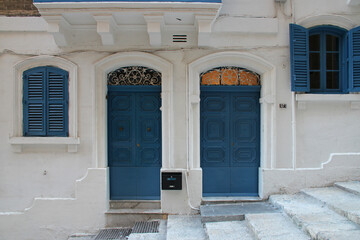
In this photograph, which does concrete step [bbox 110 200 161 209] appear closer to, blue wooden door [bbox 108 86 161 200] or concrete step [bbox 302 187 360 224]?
blue wooden door [bbox 108 86 161 200]

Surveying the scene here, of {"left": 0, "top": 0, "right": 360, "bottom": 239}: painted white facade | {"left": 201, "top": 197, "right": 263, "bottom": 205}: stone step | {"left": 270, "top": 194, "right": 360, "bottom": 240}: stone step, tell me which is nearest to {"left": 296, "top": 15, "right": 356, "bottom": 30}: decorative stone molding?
{"left": 0, "top": 0, "right": 360, "bottom": 239}: painted white facade

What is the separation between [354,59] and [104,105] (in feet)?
15.6

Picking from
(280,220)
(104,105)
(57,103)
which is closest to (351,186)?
(280,220)

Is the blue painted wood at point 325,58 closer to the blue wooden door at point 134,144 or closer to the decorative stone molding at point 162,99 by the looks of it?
the decorative stone molding at point 162,99

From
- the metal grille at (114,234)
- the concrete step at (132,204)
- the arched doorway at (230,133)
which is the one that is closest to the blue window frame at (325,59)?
the arched doorway at (230,133)

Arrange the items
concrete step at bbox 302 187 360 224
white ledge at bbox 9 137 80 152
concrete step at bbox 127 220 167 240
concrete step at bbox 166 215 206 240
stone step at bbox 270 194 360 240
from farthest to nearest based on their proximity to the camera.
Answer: white ledge at bbox 9 137 80 152 → concrete step at bbox 127 220 167 240 → concrete step at bbox 166 215 206 240 → concrete step at bbox 302 187 360 224 → stone step at bbox 270 194 360 240

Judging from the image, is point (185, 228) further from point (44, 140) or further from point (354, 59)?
point (354, 59)

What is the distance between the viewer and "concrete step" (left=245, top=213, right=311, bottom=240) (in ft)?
12.2

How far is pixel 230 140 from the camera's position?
211 inches

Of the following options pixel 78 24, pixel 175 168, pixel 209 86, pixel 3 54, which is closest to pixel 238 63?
pixel 209 86

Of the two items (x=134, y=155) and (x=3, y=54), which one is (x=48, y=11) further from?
(x=134, y=155)

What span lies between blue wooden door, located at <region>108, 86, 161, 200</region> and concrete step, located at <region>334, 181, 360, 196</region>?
337cm

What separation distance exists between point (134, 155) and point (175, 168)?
2.82ft

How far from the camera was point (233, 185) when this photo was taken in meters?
5.38
